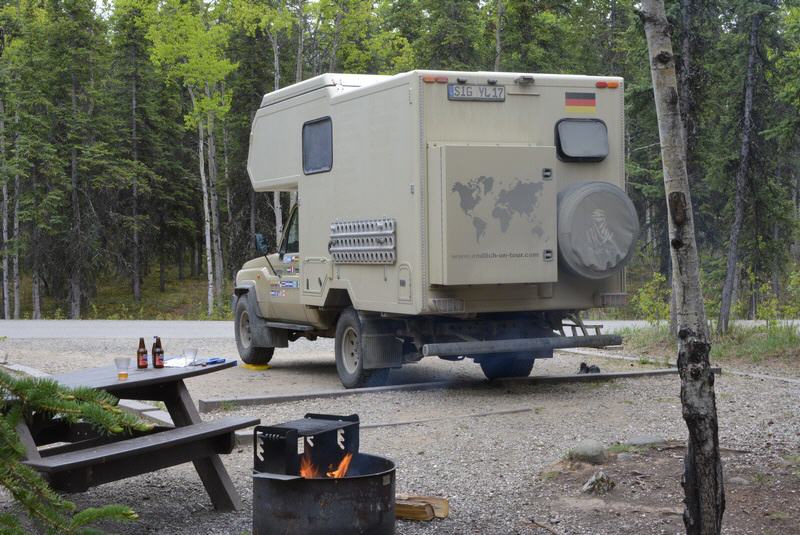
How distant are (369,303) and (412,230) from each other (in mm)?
1244

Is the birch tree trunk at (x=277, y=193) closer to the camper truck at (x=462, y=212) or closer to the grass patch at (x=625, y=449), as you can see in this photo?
A: the camper truck at (x=462, y=212)

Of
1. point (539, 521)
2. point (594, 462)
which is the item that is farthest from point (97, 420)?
point (594, 462)

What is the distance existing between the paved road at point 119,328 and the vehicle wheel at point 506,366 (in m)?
5.74

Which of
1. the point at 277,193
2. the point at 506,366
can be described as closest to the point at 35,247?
the point at 277,193

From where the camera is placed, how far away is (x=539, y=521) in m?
5.58

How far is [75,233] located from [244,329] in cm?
2623

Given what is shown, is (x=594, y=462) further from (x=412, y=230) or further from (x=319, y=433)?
(x=412, y=230)

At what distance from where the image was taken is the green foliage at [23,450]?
2.92 meters

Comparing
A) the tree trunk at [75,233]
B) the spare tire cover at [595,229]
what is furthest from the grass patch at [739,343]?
the tree trunk at [75,233]

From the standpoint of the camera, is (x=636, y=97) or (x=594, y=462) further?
(x=636, y=97)

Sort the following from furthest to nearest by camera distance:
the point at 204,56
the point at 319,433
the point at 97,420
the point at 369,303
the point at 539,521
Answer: the point at 204,56
the point at 369,303
the point at 539,521
the point at 319,433
the point at 97,420

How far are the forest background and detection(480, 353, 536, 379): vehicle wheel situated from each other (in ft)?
45.0

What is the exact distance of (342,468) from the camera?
17.0ft

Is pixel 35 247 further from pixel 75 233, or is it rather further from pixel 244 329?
pixel 244 329
